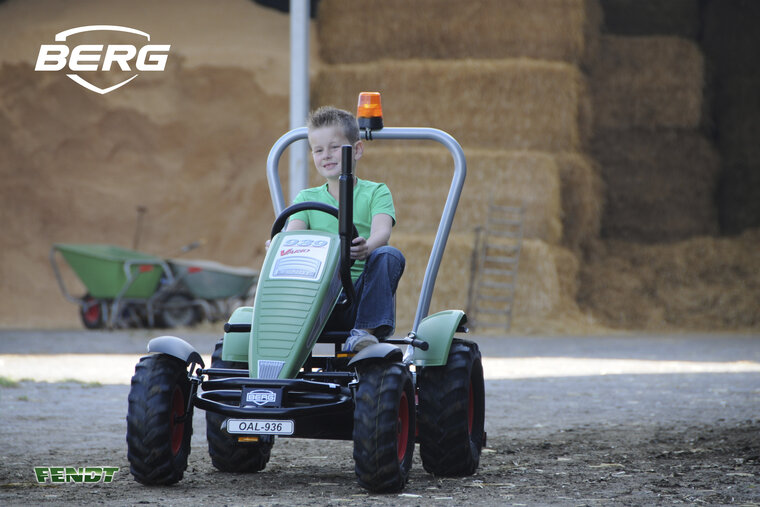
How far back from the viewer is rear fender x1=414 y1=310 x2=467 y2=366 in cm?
421

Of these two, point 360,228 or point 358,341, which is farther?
point 360,228

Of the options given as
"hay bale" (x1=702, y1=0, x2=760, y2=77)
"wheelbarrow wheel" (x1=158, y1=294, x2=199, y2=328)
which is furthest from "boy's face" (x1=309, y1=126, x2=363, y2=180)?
"hay bale" (x1=702, y1=0, x2=760, y2=77)

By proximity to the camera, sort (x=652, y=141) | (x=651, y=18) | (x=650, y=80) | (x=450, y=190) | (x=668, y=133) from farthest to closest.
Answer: (x=651, y=18), (x=652, y=141), (x=668, y=133), (x=650, y=80), (x=450, y=190)

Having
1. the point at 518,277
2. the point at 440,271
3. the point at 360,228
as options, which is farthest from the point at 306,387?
the point at 518,277

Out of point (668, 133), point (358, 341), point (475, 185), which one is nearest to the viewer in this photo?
point (358, 341)

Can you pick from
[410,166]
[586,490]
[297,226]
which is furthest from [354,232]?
[410,166]

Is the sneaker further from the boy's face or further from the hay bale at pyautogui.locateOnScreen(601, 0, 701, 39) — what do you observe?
the hay bale at pyautogui.locateOnScreen(601, 0, 701, 39)

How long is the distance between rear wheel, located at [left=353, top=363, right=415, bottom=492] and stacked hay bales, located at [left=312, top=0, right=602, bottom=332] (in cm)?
1122

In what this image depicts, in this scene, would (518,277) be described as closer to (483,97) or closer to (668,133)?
(483,97)

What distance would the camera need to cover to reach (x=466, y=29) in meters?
15.4

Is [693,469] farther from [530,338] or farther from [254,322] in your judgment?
[530,338]

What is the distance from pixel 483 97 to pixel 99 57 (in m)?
5.15

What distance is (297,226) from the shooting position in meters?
4.34

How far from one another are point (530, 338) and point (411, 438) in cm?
936
